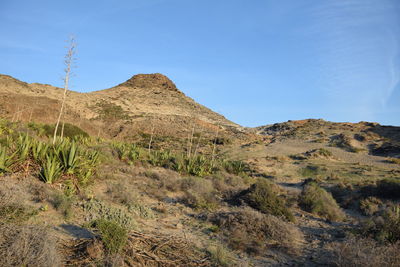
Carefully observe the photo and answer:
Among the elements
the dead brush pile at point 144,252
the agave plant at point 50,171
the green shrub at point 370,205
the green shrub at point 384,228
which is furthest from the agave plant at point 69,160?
the green shrub at point 370,205

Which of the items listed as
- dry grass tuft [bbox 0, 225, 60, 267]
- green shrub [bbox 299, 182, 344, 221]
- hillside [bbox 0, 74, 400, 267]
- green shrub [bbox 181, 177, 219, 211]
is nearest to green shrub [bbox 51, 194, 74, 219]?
hillside [bbox 0, 74, 400, 267]

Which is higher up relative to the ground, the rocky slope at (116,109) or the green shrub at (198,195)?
the rocky slope at (116,109)

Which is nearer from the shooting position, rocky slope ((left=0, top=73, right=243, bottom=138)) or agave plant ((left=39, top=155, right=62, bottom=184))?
agave plant ((left=39, top=155, right=62, bottom=184))

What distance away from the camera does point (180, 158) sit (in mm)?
17422

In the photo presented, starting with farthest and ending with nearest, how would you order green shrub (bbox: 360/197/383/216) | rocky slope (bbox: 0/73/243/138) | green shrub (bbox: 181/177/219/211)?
rocky slope (bbox: 0/73/243/138), green shrub (bbox: 360/197/383/216), green shrub (bbox: 181/177/219/211)

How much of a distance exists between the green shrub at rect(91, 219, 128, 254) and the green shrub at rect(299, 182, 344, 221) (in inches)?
311

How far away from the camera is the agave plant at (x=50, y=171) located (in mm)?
7836

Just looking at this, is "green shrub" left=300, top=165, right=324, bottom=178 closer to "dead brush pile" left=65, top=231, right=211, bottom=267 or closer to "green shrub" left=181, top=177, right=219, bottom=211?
"green shrub" left=181, top=177, right=219, bottom=211

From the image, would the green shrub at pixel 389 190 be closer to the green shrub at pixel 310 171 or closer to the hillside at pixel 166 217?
the hillside at pixel 166 217

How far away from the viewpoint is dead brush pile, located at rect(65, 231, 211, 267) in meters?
4.38

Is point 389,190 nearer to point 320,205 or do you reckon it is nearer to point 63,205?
point 320,205

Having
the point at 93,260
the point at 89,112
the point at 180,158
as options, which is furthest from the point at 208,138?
the point at 93,260

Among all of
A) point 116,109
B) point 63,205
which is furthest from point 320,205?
point 116,109

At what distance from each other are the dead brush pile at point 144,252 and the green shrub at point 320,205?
21.2 feet
